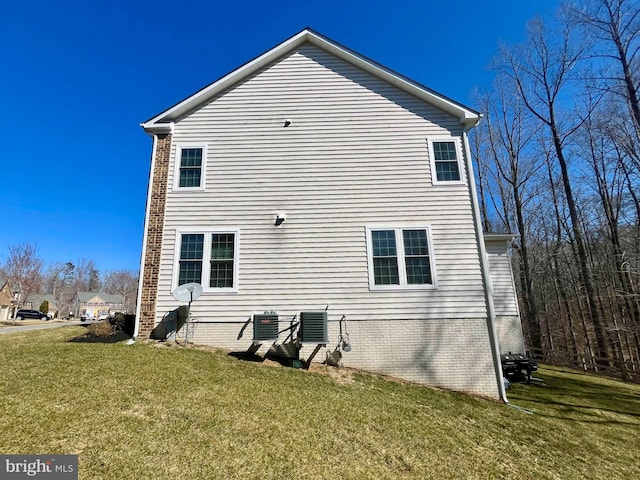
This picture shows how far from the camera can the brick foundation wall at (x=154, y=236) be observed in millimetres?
7914

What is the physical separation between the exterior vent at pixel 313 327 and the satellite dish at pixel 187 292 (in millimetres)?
2640

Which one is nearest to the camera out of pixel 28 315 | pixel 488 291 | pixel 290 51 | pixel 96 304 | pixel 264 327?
pixel 264 327

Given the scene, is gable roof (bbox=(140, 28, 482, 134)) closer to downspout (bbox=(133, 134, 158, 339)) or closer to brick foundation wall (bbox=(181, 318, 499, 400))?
downspout (bbox=(133, 134, 158, 339))

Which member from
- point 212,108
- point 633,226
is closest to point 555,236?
point 633,226

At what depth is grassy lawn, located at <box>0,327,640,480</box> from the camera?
341 cm

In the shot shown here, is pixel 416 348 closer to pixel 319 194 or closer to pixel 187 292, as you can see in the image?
pixel 319 194

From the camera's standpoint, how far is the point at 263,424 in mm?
4266

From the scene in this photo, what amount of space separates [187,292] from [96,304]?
7546 centimetres

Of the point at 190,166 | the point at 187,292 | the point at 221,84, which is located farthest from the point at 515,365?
the point at 221,84

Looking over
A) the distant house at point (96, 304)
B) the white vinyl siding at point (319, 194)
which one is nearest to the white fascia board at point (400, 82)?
the white vinyl siding at point (319, 194)

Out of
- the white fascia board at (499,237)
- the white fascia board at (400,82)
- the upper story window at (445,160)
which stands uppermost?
the white fascia board at (400,82)

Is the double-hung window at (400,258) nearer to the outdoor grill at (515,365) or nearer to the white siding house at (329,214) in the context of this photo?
the white siding house at (329,214)

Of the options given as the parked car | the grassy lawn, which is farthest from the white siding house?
the parked car

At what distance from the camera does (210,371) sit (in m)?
5.97
